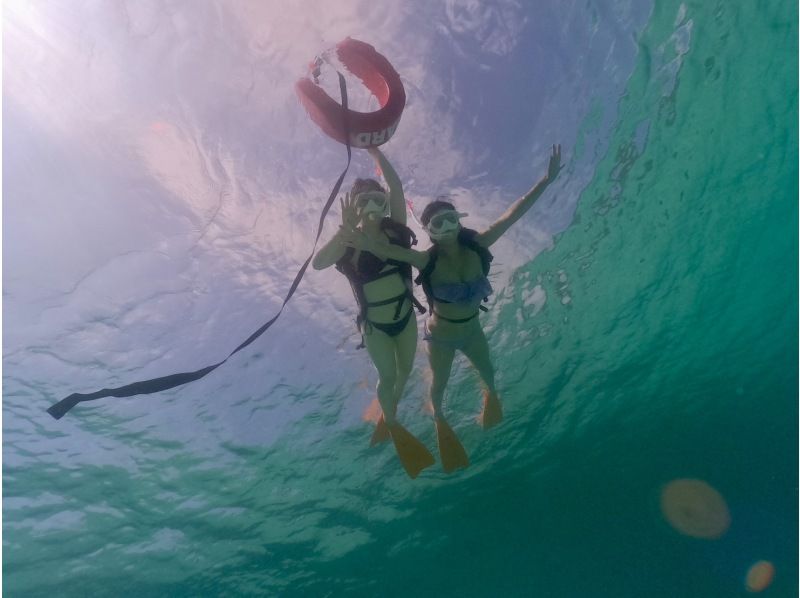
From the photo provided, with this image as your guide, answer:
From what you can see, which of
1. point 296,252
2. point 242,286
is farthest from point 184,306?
point 296,252

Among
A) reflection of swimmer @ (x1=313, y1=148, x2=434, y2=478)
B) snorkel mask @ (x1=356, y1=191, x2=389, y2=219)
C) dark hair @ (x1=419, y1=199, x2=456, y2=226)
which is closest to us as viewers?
snorkel mask @ (x1=356, y1=191, x2=389, y2=219)

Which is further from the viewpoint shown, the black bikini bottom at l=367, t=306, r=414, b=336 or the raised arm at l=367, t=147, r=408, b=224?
the black bikini bottom at l=367, t=306, r=414, b=336

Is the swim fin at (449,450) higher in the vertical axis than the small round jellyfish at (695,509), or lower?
lower

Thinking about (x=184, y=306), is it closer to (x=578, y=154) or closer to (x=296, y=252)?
(x=296, y=252)

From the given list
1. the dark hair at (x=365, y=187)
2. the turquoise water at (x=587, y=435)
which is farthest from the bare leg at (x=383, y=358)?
the turquoise water at (x=587, y=435)

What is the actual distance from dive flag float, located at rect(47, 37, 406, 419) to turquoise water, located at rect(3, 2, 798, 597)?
227 inches

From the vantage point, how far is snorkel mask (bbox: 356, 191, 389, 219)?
579cm

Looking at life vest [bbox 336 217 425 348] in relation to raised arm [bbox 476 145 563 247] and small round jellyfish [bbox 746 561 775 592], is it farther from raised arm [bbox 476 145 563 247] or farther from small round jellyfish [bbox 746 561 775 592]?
small round jellyfish [bbox 746 561 775 592]

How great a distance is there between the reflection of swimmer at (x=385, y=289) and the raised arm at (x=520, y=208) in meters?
1.12

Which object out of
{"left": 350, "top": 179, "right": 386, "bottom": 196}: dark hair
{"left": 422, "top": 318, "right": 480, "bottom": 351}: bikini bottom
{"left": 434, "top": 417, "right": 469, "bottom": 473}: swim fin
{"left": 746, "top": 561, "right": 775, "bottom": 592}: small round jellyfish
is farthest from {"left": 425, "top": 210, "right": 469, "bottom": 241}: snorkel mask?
{"left": 746, "top": 561, "right": 775, "bottom": 592}: small round jellyfish

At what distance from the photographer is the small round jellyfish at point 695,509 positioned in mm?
30125

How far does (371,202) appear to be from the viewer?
227 inches

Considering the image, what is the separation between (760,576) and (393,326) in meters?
42.1

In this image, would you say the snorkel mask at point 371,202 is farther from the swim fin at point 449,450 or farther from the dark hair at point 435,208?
the swim fin at point 449,450
